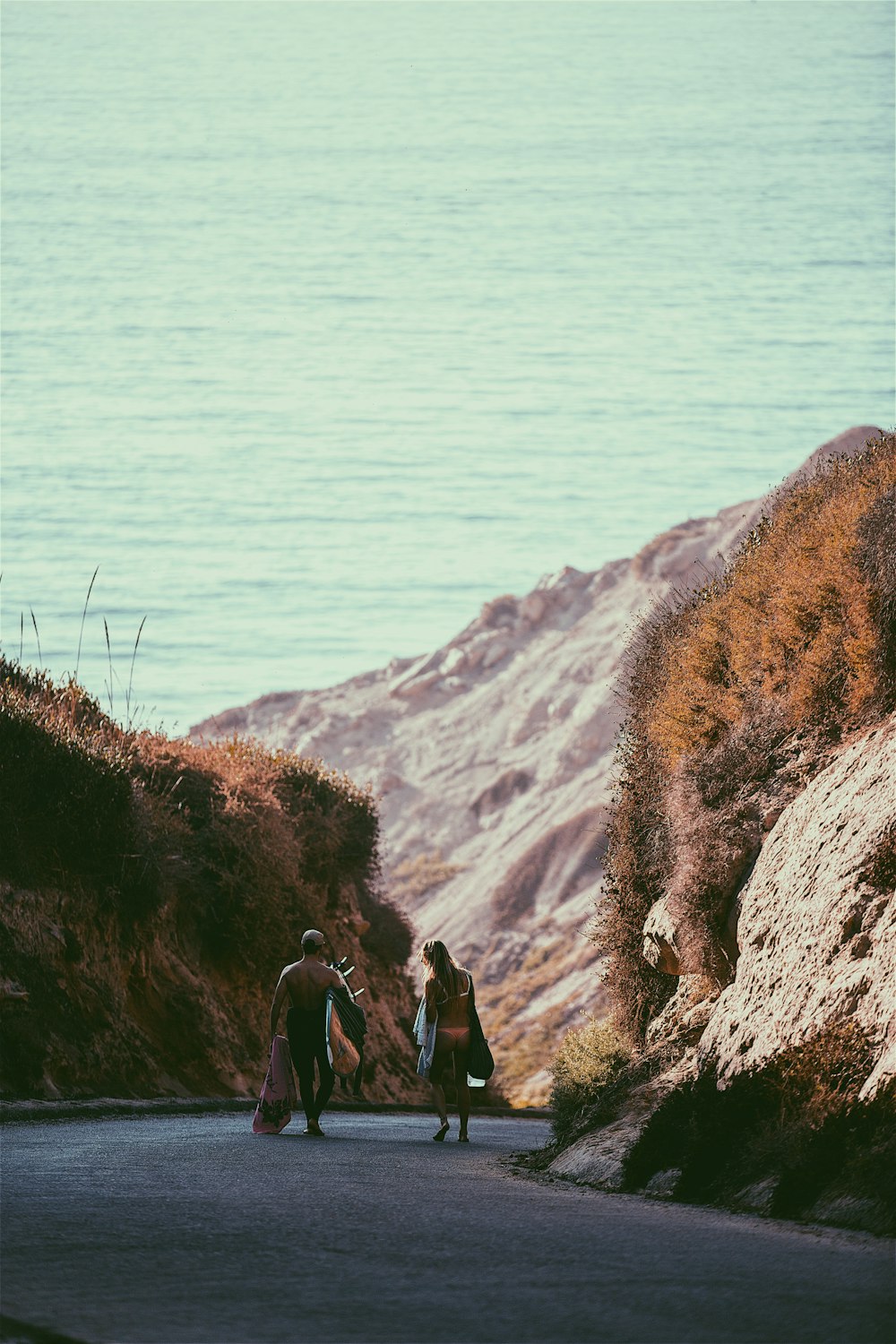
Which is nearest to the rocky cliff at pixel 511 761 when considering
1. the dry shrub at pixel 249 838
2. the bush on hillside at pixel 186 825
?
the bush on hillside at pixel 186 825

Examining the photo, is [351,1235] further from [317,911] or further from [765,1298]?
[317,911]

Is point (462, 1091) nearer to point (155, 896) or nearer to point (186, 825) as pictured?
point (155, 896)

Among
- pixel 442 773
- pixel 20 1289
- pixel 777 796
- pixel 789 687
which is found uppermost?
pixel 442 773

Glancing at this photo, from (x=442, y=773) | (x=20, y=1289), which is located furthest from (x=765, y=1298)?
(x=442, y=773)

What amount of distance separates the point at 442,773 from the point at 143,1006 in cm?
7777

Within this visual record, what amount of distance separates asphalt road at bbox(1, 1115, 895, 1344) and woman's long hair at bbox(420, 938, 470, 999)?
4.06 meters

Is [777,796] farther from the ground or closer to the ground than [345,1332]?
farther from the ground

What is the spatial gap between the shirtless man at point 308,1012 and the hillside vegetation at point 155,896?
209 inches

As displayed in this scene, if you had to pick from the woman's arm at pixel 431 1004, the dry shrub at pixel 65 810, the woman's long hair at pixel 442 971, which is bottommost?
Result: the woman's arm at pixel 431 1004

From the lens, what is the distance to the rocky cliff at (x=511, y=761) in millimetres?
83938

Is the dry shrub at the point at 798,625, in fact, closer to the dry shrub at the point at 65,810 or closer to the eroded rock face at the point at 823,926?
the eroded rock face at the point at 823,926

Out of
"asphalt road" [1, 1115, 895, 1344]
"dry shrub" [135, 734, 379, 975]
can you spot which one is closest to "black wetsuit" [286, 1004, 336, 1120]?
"asphalt road" [1, 1115, 895, 1344]

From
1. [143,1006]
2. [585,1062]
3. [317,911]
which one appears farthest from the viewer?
[317,911]

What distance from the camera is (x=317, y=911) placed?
108ft
